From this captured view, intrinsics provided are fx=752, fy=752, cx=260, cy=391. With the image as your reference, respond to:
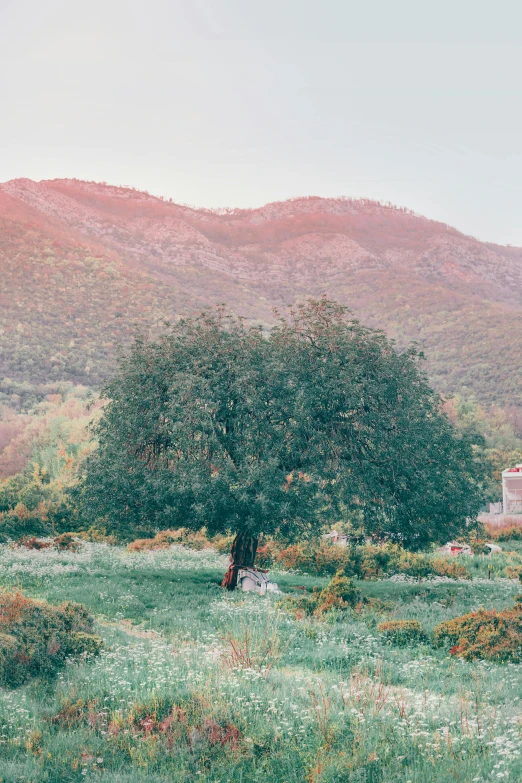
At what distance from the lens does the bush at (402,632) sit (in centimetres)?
1278

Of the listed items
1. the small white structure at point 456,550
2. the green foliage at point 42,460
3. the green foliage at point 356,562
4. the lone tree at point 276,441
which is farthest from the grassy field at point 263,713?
the green foliage at point 42,460

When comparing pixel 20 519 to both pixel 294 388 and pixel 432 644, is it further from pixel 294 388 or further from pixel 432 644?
pixel 432 644

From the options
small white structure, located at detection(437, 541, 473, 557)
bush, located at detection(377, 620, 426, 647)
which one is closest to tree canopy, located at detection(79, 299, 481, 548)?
bush, located at detection(377, 620, 426, 647)

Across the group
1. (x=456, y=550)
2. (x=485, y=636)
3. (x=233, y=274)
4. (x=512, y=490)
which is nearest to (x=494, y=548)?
(x=456, y=550)

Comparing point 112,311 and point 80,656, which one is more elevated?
point 112,311

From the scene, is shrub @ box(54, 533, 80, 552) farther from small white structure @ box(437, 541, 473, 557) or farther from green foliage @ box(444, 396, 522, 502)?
green foliage @ box(444, 396, 522, 502)

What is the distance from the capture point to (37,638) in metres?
10.0

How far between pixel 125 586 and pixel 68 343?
57129mm

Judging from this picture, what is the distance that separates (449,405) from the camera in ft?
211

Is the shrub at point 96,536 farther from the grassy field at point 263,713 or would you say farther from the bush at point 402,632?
the bush at point 402,632

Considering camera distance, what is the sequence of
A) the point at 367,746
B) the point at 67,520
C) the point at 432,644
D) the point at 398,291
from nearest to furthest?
the point at 367,746 → the point at 432,644 → the point at 67,520 → the point at 398,291

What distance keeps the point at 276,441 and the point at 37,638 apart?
984 cm

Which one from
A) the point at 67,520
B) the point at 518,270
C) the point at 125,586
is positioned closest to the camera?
the point at 125,586

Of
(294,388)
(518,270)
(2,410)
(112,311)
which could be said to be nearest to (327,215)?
(518,270)
